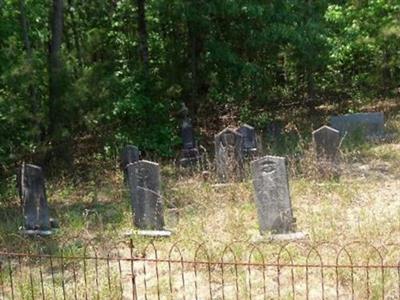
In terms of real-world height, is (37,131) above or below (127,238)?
above

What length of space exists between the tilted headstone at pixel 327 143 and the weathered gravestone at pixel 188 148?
116 inches

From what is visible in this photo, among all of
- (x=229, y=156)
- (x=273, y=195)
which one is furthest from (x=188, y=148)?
(x=273, y=195)

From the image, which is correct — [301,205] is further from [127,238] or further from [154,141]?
[154,141]

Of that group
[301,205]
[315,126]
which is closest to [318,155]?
[301,205]

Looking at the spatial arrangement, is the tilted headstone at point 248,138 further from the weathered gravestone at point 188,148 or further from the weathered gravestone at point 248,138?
the weathered gravestone at point 188,148

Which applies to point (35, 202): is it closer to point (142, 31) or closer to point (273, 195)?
point (273, 195)

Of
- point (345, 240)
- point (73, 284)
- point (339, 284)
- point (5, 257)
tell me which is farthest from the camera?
point (5, 257)

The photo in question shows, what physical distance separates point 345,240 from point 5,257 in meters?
3.91

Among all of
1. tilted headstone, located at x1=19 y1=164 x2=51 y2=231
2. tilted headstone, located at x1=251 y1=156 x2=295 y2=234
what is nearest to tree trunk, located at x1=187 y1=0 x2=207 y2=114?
tilted headstone, located at x1=19 y1=164 x2=51 y2=231

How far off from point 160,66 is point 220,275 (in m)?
9.66

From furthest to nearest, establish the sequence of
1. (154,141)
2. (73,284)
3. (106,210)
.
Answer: (154,141) → (106,210) → (73,284)

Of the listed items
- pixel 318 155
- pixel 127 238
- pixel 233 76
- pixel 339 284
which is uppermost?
pixel 233 76

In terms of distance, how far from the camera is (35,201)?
8.28 metres

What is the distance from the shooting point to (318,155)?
9578 millimetres
